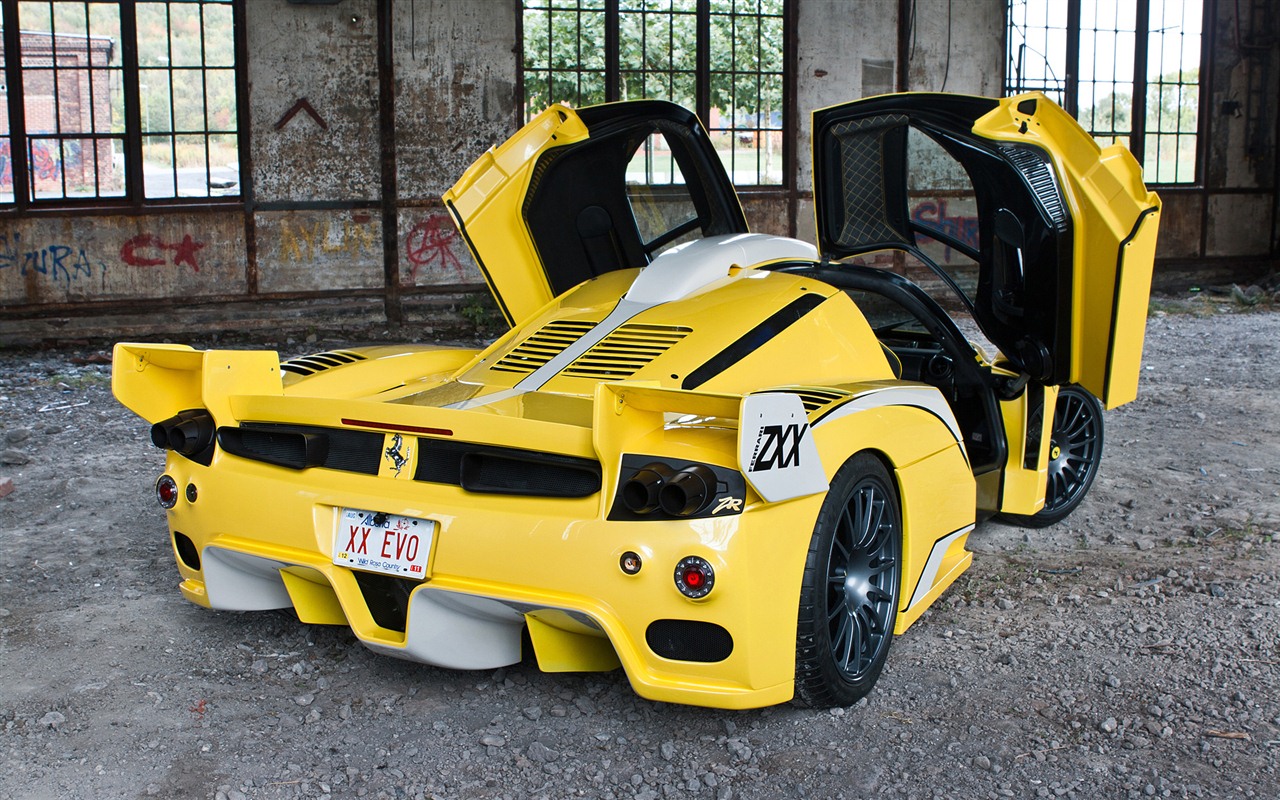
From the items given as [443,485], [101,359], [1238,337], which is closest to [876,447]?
[443,485]

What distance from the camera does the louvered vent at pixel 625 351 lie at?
3.54 m

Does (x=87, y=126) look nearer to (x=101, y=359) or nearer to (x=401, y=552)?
(x=101, y=359)

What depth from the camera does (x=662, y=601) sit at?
2711mm

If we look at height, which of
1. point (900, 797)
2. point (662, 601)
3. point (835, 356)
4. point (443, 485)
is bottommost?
point (900, 797)

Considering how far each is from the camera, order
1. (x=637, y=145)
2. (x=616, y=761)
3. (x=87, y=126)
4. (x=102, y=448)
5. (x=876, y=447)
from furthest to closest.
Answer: (x=87, y=126) → (x=102, y=448) → (x=637, y=145) → (x=876, y=447) → (x=616, y=761)

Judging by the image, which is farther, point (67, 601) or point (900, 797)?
point (67, 601)

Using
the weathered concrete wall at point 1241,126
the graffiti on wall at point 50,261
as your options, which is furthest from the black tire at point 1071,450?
the weathered concrete wall at point 1241,126

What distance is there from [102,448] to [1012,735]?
508 centimetres

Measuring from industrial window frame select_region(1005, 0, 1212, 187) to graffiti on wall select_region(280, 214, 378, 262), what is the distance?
7.53 metres

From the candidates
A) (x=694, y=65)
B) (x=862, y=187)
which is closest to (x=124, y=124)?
(x=694, y=65)

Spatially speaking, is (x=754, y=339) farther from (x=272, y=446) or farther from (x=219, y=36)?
(x=219, y=36)

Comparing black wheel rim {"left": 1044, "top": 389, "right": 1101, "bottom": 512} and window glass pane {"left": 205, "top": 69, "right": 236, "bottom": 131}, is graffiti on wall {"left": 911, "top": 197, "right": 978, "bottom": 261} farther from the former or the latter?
black wheel rim {"left": 1044, "top": 389, "right": 1101, "bottom": 512}

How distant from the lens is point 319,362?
3.94m

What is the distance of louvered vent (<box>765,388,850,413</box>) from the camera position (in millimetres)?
3012
